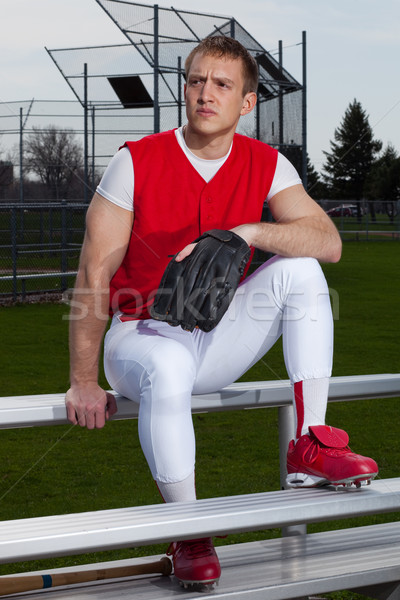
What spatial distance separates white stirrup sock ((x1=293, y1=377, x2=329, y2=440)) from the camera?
2.09 metres

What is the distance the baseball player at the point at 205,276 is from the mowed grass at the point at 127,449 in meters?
1.39

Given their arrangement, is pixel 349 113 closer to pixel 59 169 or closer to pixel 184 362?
pixel 59 169

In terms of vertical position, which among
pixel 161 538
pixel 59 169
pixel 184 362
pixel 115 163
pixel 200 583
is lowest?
pixel 200 583

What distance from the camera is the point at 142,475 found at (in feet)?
13.7

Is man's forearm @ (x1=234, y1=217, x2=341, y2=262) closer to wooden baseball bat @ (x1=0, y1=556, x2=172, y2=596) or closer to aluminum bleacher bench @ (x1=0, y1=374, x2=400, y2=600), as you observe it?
aluminum bleacher bench @ (x1=0, y1=374, x2=400, y2=600)

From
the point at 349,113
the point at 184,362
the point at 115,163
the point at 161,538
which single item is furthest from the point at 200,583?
the point at 349,113

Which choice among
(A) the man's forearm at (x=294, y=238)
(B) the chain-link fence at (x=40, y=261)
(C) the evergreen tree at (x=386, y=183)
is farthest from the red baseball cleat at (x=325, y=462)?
(C) the evergreen tree at (x=386, y=183)

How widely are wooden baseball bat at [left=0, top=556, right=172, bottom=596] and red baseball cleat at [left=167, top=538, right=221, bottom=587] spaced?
10cm

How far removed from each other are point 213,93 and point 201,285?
2.16 feet

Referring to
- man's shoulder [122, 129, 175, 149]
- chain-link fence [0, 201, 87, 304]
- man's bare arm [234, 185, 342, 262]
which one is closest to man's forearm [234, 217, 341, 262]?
man's bare arm [234, 185, 342, 262]

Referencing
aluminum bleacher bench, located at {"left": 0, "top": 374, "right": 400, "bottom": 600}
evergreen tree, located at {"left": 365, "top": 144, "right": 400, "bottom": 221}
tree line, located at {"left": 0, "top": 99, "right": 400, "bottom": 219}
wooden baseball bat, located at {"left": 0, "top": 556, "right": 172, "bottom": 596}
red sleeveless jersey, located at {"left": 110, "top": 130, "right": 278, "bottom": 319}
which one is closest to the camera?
aluminum bleacher bench, located at {"left": 0, "top": 374, "right": 400, "bottom": 600}

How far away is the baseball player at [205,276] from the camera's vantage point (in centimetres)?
194

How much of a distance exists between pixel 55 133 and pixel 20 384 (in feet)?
41.6

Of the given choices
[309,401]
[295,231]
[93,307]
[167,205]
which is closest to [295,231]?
[295,231]
